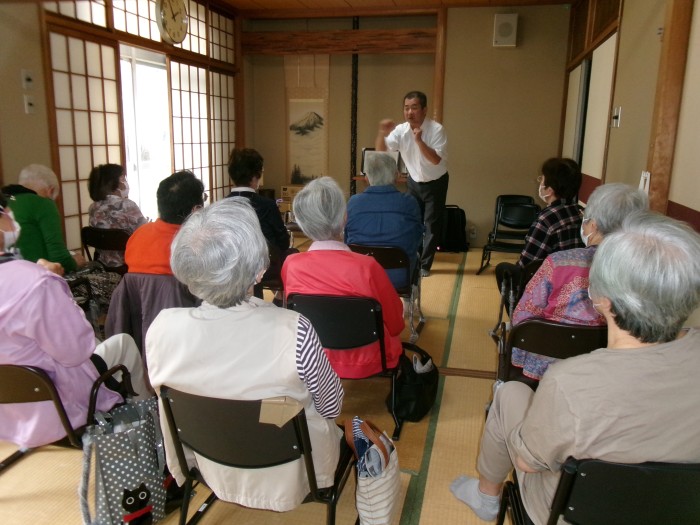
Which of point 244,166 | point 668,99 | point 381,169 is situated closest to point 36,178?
point 244,166

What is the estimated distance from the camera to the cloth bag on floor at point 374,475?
139 centimetres

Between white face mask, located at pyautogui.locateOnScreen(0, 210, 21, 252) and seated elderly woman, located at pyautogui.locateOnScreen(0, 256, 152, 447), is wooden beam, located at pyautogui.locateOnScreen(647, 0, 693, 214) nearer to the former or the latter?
seated elderly woman, located at pyautogui.locateOnScreen(0, 256, 152, 447)

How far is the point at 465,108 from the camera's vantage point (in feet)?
19.0

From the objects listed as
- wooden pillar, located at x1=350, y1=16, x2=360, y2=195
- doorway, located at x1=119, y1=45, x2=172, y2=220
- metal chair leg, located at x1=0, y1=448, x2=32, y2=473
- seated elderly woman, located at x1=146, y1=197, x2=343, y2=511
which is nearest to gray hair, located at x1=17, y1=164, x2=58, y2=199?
metal chair leg, located at x1=0, y1=448, x2=32, y2=473

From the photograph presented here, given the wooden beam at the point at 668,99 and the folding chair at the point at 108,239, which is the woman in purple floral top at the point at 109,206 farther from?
the wooden beam at the point at 668,99

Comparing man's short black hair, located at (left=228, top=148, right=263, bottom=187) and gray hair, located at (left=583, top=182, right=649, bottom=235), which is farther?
man's short black hair, located at (left=228, top=148, right=263, bottom=187)

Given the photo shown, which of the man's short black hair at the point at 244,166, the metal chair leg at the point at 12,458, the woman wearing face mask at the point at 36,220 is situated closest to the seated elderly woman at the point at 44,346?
the metal chair leg at the point at 12,458

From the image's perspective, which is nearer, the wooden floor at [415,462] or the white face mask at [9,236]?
the white face mask at [9,236]

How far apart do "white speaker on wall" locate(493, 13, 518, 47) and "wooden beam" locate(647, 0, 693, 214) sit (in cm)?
331

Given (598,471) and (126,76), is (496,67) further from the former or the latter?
(598,471)

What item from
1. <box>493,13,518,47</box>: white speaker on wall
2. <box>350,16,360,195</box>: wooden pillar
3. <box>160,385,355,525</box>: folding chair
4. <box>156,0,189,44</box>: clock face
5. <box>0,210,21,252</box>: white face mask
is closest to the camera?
<box>160,385,355,525</box>: folding chair

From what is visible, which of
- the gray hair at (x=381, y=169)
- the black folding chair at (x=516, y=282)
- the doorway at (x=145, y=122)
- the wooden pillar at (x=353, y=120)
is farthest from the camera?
the wooden pillar at (x=353, y=120)

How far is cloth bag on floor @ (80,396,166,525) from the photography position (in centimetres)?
145

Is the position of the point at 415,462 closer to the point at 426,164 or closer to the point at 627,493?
the point at 627,493
